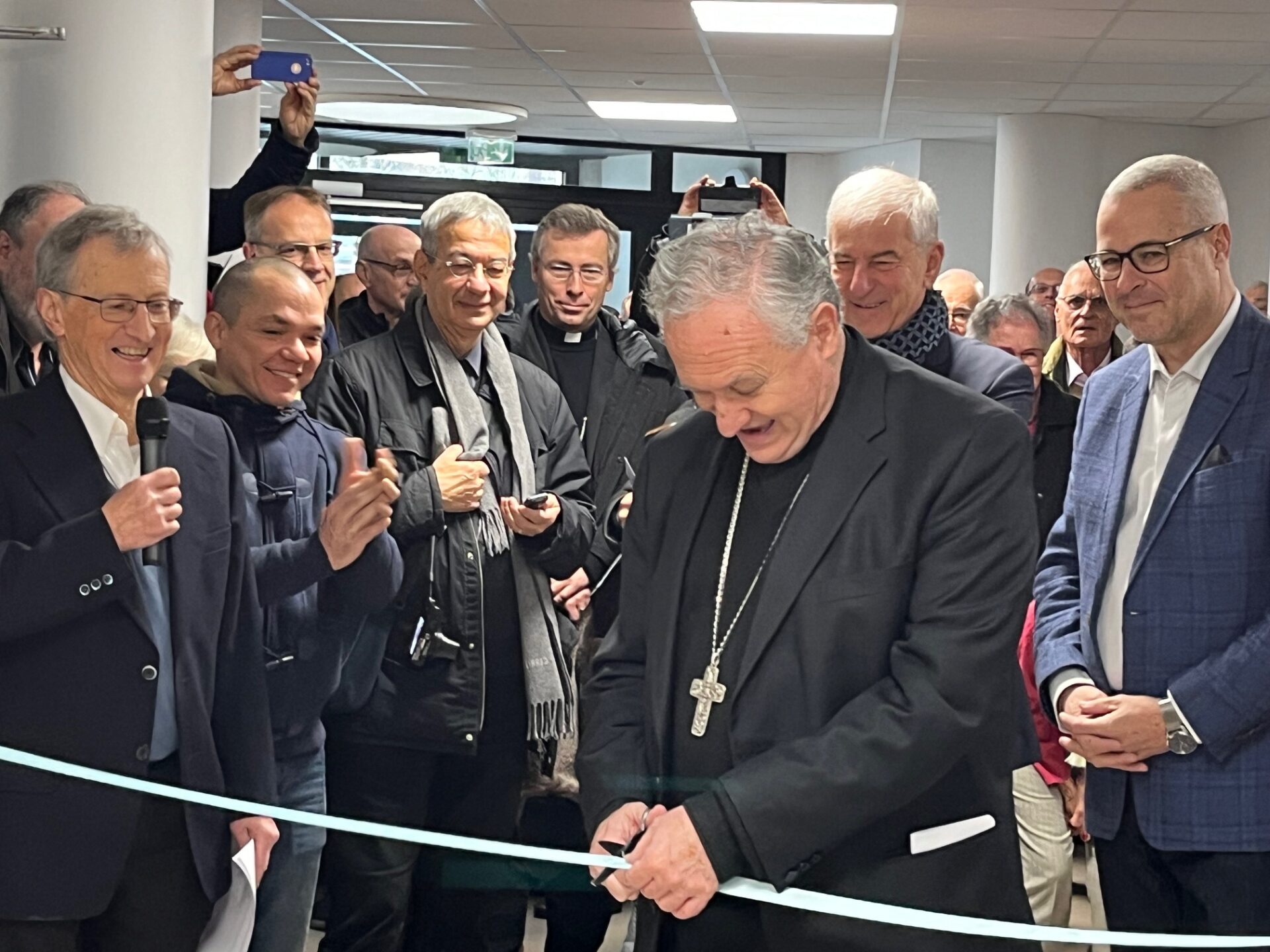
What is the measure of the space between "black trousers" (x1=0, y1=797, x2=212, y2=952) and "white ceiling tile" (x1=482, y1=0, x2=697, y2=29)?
464cm

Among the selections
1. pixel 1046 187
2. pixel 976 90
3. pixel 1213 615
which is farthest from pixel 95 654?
pixel 1046 187

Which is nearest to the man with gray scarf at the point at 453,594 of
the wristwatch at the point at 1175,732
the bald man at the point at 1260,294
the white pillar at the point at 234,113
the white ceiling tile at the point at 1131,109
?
the wristwatch at the point at 1175,732

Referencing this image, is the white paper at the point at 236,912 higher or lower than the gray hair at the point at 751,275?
lower

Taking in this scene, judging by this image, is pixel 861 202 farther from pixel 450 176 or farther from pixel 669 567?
pixel 450 176

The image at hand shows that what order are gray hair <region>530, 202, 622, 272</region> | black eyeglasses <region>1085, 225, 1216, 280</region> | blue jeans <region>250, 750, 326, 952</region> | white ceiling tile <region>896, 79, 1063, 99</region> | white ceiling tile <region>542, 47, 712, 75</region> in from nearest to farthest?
black eyeglasses <region>1085, 225, 1216, 280</region>
blue jeans <region>250, 750, 326, 952</region>
gray hair <region>530, 202, 622, 272</region>
white ceiling tile <region>542, 47, 712, 75</region>
white ceiling tile <region>896, 79, 1063, 99</region>

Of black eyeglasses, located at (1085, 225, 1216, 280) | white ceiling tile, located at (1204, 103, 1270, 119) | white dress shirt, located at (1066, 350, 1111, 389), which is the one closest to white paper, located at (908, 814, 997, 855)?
black eyeglasses, located at (1085, 225, 1216, 280)

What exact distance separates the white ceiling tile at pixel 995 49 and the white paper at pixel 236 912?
5223 millimetres

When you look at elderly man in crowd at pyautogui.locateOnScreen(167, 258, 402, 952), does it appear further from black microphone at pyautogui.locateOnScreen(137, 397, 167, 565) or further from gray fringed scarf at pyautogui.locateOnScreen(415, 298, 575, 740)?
gray fringed scarf at pyautogui.locateOnScreen(415, 298, 575, 740)

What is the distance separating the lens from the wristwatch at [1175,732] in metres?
1.83

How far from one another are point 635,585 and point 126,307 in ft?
2.37

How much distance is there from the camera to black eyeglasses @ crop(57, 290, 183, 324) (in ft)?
6.17

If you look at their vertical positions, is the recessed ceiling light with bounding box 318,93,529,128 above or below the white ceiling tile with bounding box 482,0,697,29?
above

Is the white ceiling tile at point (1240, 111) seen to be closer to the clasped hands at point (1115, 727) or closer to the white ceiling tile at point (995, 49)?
Answer: the white ceiling tile at point (995, 49)

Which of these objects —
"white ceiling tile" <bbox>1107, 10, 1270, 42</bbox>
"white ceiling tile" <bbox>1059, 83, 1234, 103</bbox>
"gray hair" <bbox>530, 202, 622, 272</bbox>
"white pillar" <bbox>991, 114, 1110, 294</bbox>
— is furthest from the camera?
"white pillar" <bbox>991, 114, 1110, 294</bbox>
